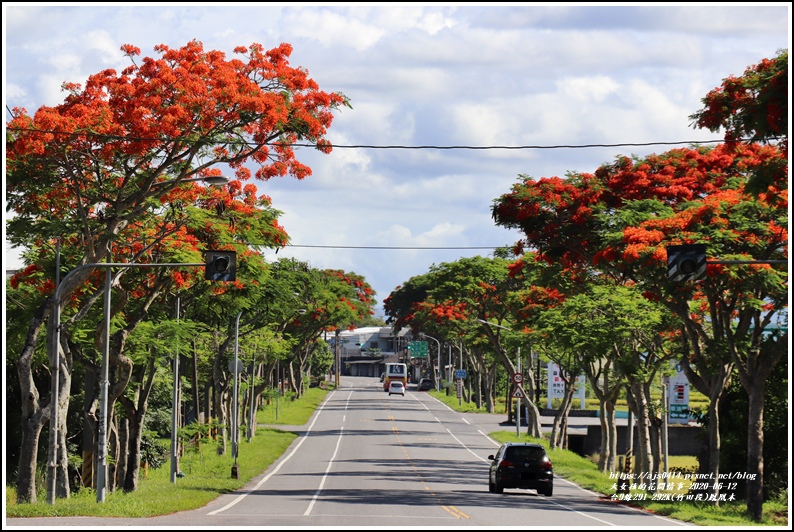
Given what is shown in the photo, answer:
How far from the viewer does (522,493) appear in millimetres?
35219

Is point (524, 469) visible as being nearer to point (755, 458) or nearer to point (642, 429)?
point (642, 429)

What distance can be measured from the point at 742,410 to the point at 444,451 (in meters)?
22.8

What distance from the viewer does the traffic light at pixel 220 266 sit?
2434 cm

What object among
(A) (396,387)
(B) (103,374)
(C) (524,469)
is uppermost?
(B) (103,374)

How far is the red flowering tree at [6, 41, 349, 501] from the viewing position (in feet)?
80.2

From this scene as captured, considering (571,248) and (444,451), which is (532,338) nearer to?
(444,451)

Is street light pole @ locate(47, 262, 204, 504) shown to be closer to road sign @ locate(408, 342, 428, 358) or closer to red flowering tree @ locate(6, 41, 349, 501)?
red flowering tree @ locate(6, 41, 349, 501)

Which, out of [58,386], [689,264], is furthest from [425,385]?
[689,264]

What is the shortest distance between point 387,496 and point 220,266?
10.0 metres

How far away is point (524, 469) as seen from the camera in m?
33.4

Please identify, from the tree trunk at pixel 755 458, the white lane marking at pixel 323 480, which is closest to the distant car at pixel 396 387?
the white lane marking at pixel 323 480

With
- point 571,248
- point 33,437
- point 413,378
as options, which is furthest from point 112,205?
point 413,378

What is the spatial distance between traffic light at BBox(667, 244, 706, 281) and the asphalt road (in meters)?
5.29

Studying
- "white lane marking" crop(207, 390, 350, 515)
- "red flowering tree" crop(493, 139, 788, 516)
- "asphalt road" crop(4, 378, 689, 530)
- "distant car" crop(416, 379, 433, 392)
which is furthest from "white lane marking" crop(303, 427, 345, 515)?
"distant car" crop(416, 379, 433, 392)
